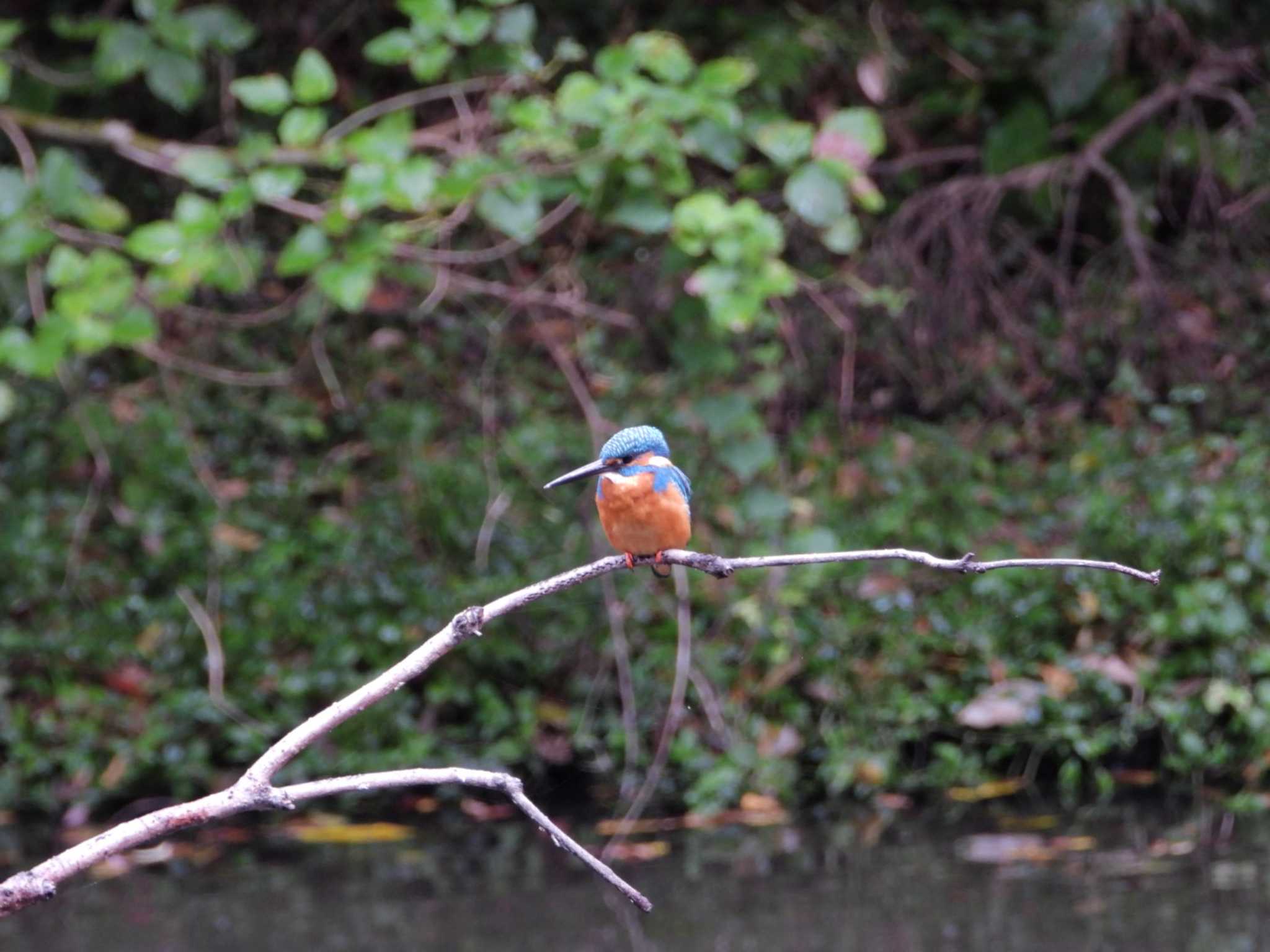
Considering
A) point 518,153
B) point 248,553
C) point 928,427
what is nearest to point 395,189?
point 518,153

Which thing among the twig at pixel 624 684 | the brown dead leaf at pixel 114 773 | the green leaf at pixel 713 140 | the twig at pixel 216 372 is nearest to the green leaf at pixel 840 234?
the green leaf at pixel 713 140

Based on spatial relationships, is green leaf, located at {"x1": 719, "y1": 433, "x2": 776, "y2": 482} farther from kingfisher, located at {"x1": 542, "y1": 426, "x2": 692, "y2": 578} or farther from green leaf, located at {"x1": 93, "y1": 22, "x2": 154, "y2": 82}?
green leaf, located at {"x1": 93, "y1": 22, "x2": 154, "y2": 82}

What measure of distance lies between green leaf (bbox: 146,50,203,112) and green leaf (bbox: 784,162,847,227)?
81.7 inches

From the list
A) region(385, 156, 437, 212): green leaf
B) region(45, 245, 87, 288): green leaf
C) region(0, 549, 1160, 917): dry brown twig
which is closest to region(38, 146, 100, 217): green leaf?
region(45, 245, 87, 288): green leaf

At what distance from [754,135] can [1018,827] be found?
210cm

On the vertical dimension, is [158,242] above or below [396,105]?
below

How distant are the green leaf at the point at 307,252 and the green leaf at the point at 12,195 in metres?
0.73

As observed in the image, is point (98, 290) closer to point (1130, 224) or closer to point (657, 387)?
point (657, 387)

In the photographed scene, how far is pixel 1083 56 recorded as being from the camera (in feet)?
22.2


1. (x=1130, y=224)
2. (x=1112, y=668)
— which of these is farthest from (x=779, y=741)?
(x=1130, y=224)

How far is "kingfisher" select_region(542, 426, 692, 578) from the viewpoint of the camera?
221 centimetres

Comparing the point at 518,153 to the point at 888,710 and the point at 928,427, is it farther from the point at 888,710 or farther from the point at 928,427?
the point at 928,427

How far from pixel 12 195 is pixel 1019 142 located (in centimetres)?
428

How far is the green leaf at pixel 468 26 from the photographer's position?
409 cm
